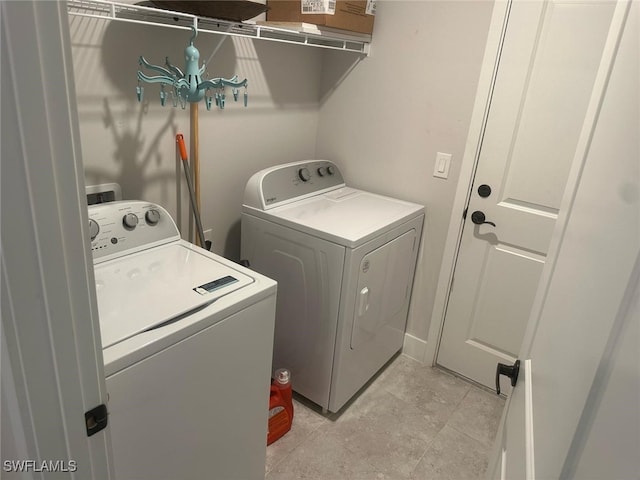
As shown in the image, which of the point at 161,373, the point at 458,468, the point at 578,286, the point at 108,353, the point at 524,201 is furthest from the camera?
the point at 524,201

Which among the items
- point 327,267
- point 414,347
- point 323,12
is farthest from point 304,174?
point 414,347

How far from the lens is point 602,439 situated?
427 mm

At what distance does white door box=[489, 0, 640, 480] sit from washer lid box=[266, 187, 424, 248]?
0.97 meters

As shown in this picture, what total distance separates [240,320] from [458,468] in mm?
1268

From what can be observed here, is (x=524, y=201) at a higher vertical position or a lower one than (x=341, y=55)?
lower

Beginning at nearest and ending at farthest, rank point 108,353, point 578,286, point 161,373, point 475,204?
point 578,286 → point 108,353 → point 161,373 → point 475,204

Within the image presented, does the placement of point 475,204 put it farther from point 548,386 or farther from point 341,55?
point 548,386

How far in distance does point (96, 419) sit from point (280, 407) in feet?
4.35

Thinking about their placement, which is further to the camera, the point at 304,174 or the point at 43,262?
the point at 304,174

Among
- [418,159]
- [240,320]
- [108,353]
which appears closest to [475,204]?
[418,159]

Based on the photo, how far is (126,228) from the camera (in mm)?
1540

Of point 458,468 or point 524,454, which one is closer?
point 524,454

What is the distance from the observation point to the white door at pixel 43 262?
507 mm

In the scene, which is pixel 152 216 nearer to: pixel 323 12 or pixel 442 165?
pixel 323 12
